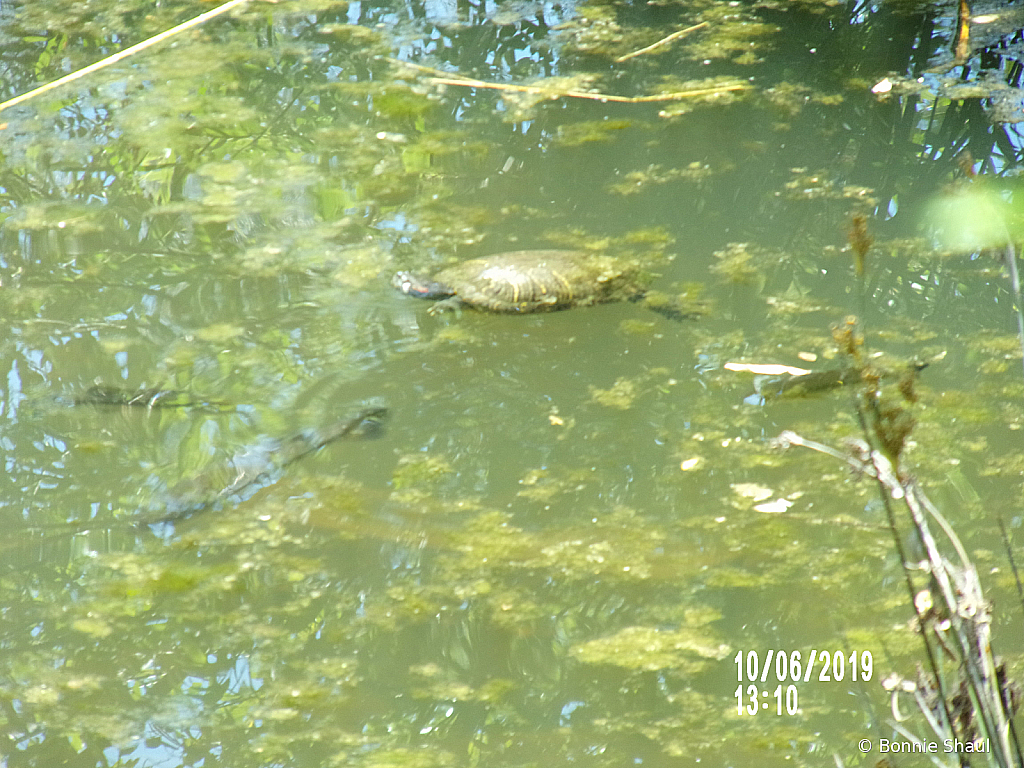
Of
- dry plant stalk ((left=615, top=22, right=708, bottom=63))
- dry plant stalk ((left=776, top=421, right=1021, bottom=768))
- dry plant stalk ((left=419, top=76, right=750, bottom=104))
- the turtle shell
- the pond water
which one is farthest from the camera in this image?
dry plant stalk ((left=615, top=22, right=708, bottom=63))

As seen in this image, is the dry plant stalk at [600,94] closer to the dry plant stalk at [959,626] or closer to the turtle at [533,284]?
the turtle at [533,284]

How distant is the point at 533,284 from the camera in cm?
361

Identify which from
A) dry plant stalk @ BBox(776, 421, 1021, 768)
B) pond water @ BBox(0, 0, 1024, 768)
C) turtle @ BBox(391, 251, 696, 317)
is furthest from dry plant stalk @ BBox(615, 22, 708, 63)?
dry plant stalk @ BBox(776, 421, 1021, 768)

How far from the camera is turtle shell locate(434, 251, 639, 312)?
3621 millimetres

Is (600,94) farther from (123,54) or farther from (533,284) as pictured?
(123,54)

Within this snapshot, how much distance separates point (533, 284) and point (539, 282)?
2cm

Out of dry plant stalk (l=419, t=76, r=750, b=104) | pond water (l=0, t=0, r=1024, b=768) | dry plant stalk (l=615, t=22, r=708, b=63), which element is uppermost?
dry plant stalk (l=615, t=22, r=708, b=63)

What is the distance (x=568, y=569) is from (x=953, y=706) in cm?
161

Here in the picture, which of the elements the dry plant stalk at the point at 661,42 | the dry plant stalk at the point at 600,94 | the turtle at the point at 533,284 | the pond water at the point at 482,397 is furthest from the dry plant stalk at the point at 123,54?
the turtle at the point at 533,284

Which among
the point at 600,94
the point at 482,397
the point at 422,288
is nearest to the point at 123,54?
the point at 600,94

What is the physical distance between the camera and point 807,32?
5.65m

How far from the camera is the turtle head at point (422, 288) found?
3705 mm

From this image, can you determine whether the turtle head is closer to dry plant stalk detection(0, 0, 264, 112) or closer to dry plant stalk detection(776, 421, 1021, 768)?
dry plant stalk detection(776, 421, 1021, 768)

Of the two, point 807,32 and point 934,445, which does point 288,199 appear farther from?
point 807,32
